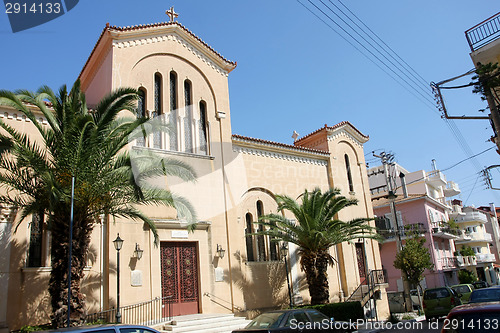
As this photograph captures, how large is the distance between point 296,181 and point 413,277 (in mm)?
8838

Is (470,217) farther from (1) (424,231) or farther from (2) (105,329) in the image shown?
(2) (105,329)

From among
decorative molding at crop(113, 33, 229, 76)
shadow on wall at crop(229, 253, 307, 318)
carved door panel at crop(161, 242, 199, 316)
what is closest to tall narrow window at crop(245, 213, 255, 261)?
shadow on wall at crop(229, 253, 307, 318)

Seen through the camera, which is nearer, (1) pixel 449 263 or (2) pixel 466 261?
(1) pixel 449 263

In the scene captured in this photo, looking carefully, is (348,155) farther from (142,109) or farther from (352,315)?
(142,109)

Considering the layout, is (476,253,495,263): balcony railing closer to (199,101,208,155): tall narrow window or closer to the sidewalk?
the sidewalk

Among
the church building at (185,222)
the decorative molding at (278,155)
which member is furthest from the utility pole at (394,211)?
the decorative molding at (278,155)

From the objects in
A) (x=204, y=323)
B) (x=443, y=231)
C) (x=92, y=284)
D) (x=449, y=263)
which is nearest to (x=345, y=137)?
(x=204, y=323)

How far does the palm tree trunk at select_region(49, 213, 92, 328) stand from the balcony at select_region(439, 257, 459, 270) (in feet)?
112

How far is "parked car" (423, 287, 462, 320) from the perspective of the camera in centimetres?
1756

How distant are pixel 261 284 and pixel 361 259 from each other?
7.85m

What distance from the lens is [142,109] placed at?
1662 cm

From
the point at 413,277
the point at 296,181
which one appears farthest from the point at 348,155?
the point at 413,277

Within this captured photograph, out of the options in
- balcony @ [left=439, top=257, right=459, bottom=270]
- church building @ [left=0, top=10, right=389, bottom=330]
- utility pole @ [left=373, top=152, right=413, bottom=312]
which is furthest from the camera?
balcony @ [left=439, top=257, right=459, bottom=270]

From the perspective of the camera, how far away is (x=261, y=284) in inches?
711
